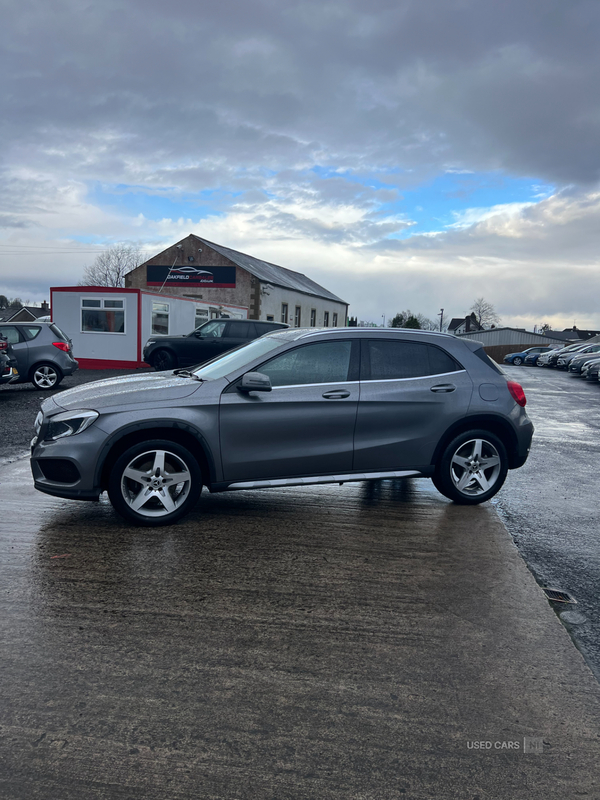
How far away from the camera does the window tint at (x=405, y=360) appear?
5766 mm

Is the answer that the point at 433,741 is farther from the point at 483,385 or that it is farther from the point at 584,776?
the point at 483,385

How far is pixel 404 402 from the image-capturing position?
569cm

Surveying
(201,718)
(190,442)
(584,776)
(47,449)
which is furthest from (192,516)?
(584,776)

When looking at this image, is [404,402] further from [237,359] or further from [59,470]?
[59,470]

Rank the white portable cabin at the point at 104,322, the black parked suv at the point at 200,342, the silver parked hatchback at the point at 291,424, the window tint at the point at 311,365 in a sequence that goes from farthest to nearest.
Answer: the white portable cabin at the point at 104,322 → the black parked suv at the point at 200,342 → the window tint at the point at 311,365 → the silver parked hatchback at the point at 291,424

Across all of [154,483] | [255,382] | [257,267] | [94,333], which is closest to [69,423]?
[154,483]

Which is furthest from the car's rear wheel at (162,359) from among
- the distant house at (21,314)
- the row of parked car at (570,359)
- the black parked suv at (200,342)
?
the distant house at (21,314)

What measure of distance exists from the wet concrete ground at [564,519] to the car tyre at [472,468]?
1.04ft

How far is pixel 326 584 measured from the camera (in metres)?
4.06

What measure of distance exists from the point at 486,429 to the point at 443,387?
63 centimetres

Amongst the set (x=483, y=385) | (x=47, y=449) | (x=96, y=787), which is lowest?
(x=96, y=787)

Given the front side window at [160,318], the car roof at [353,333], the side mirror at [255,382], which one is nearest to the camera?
the side mirror at [255,382]

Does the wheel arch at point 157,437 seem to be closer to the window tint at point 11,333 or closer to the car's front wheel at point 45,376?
the car's front wheel at point 45,376

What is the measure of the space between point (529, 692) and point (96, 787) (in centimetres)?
189
